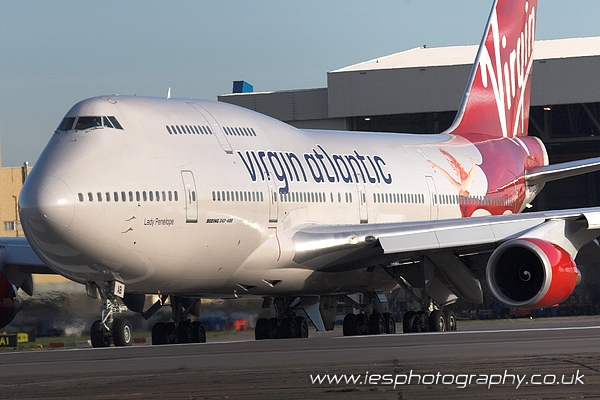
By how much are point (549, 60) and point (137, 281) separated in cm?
2184

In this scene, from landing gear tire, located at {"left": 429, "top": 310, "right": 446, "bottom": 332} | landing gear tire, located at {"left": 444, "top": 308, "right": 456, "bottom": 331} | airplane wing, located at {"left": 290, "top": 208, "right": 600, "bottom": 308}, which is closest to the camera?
airplane wing, located at {"left": 290, "top": 208, "right": 600, "bottom": 308}

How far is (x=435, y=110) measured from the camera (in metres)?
35.4

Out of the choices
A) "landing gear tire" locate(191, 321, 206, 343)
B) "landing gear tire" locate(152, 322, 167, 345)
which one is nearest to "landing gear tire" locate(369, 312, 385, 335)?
"landing gear tire" locate(191, 321, 206, 343)

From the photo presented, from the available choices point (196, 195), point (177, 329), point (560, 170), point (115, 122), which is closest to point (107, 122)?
point (115, 122)

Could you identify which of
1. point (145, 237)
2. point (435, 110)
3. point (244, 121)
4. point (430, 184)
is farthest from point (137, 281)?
point (435, 110)

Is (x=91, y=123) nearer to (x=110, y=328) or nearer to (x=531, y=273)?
(x=110, y=328)

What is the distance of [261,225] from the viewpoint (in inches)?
693

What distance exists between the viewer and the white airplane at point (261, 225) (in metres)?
15.3

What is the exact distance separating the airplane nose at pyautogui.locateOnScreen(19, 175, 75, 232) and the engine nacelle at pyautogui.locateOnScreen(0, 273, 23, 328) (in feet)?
15.8

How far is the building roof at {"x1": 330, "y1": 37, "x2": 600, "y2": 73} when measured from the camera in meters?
36.2

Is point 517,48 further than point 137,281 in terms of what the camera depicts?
Yes

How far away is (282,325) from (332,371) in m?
11.5

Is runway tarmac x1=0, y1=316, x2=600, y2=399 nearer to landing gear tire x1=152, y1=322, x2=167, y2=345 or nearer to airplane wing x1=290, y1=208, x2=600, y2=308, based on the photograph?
airplane wing x1=290, y1=208, x2=600, y2=308

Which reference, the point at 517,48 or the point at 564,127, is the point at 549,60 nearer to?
the point at 517,48
